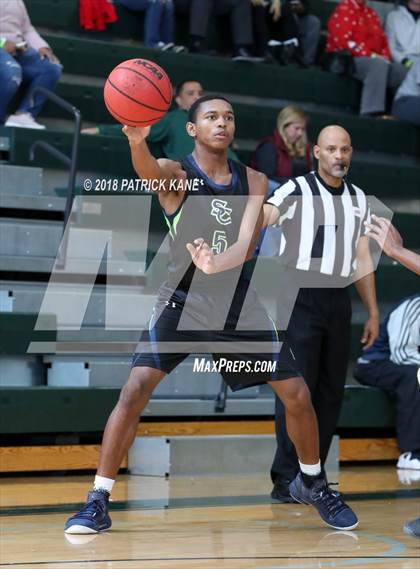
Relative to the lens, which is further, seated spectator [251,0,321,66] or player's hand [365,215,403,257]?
seated spectator [251,0,321,66]

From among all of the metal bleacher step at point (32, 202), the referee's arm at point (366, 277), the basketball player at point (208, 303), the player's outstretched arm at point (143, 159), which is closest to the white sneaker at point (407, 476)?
the referee's arm at point (366, 277)

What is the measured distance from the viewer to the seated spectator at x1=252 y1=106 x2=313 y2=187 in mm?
8477

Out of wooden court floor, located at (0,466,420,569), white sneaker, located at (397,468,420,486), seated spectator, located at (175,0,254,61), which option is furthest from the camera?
seated spectator, located at (175,0,254,61)

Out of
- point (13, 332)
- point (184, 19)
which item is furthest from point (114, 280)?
point (184, 19)

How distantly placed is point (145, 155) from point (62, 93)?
4763 mm

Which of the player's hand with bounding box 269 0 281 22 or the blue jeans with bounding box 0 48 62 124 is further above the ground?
the player's hand with bounding box 269 0 281 22

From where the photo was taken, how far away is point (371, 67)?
1031cm

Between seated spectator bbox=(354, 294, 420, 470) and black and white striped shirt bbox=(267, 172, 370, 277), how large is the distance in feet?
6.28

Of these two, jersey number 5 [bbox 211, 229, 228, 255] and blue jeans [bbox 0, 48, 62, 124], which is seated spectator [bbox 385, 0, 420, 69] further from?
jersey number 5 [bbox 211, 229, 228, 255]

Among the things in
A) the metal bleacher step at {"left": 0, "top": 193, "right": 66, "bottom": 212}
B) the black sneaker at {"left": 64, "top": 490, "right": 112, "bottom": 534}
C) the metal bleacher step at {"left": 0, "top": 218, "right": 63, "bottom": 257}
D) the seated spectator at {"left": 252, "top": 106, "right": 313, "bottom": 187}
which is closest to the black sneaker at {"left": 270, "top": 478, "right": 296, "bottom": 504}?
the black sneaker at {"left": 64, "top": 490, "right": 112, "bottom": 534}

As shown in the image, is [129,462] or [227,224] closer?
[227,224]

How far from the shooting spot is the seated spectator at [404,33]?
10780mm

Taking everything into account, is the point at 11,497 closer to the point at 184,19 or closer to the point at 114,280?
the point at 114,280

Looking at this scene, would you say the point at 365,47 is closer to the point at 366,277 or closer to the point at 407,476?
the point at 407,476
